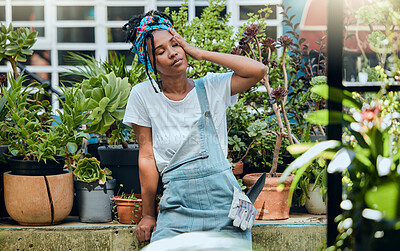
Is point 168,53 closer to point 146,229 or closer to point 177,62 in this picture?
point 177,62

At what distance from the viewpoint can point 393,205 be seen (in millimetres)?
877

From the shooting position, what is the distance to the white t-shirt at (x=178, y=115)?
2.39m

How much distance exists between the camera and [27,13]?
5145 millimetres

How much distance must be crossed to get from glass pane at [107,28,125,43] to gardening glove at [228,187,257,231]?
310 cm

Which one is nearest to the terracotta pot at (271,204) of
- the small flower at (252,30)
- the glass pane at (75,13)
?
the small flower at (252,30)

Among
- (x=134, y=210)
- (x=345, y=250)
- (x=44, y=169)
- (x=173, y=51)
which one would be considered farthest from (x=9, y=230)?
Answer: (x=345, y=250)

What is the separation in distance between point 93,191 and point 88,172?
122mm

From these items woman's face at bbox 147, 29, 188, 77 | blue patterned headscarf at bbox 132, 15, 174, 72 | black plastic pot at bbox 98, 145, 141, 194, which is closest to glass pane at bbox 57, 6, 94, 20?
black plastic pot at bbox 98, 145, 141, 194

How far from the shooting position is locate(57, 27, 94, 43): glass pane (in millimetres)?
5082

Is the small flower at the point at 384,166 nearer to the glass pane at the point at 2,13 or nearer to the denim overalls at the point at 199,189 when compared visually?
the denim overalls at the point at 199,189

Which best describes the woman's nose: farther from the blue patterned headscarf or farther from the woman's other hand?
the woman's other hand

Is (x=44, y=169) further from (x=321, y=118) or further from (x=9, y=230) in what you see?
(x=321, y=118)

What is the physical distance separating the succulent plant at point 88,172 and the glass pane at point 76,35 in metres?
2.35

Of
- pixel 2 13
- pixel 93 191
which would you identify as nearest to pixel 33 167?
pixel 93 191
